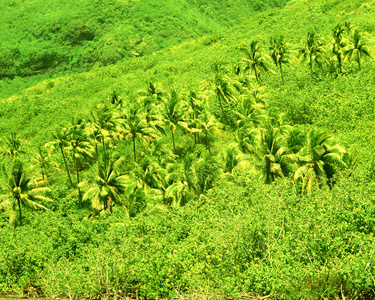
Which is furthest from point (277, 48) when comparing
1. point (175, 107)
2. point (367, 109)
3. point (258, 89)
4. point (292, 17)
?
point (292, 17)

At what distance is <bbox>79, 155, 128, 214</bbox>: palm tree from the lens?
3528 cm

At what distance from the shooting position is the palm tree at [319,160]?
94.1ft

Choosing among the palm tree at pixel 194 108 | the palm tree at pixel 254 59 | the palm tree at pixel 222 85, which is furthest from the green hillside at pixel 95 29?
the palm tree at pixel 194 108

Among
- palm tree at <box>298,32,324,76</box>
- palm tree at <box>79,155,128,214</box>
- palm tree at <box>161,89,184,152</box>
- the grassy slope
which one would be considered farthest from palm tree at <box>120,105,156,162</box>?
palm tree at <box>298,32,324,76</box>

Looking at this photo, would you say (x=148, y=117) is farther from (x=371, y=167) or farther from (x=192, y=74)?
(x=192, y=74)

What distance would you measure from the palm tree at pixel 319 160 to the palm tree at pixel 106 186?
1713 centimetres

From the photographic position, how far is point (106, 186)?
35.4 meters

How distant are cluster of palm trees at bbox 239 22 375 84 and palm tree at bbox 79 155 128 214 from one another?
2842cm

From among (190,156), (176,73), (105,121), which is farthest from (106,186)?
(176,73)

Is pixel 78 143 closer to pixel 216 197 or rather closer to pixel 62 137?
pixel 62 137

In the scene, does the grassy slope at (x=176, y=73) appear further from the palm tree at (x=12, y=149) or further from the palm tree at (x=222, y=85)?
the palm tree at (x=12, y=149)

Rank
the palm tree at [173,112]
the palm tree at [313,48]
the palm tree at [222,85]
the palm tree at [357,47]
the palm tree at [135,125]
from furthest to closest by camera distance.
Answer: the palm tree at [313,48] < the palm tree at [357,47] < the palm tree at [222,85] < the palm tree at [173,112] < the palm tree at [135,125]

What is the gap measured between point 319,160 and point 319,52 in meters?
36.4

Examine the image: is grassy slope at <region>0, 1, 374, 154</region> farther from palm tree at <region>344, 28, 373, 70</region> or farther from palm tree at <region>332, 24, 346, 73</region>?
palm tree at <region>344, 28, 373, 70</region>
